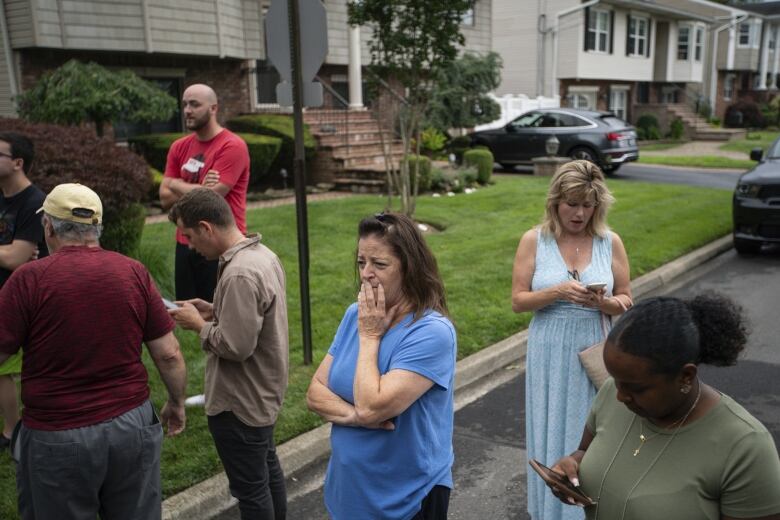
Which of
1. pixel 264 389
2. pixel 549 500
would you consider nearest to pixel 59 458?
pixel 264 389

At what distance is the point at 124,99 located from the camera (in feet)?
40.6

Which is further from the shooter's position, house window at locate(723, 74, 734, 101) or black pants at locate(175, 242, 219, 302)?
house window at locate(723, 74, 734, 101)

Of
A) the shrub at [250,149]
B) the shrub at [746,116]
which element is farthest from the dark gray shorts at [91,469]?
the shrub at [746,116]

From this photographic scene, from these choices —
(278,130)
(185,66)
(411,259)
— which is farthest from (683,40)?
(411,259)

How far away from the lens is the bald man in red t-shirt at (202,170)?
189 inches

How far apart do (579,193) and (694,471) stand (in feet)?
6.04

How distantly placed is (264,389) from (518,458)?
214 cm

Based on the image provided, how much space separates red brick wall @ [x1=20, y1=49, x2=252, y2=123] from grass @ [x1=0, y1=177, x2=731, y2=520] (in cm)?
580

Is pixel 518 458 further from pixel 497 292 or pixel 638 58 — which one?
pixel 638 58

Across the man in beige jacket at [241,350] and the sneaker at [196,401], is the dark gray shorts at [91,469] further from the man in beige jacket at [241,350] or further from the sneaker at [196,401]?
the sneaker at [196,401]

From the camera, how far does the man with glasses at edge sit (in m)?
3.99

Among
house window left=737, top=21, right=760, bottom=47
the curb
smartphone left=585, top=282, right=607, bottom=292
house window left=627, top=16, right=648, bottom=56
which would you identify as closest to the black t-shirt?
the curb

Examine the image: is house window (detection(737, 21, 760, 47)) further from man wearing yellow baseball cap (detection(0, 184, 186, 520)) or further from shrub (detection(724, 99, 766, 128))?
man wearing yellow baseball cap (detection(0, 184, 186, 520))

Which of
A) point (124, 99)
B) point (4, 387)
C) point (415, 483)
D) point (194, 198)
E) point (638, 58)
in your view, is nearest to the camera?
A: point (415, 483)
